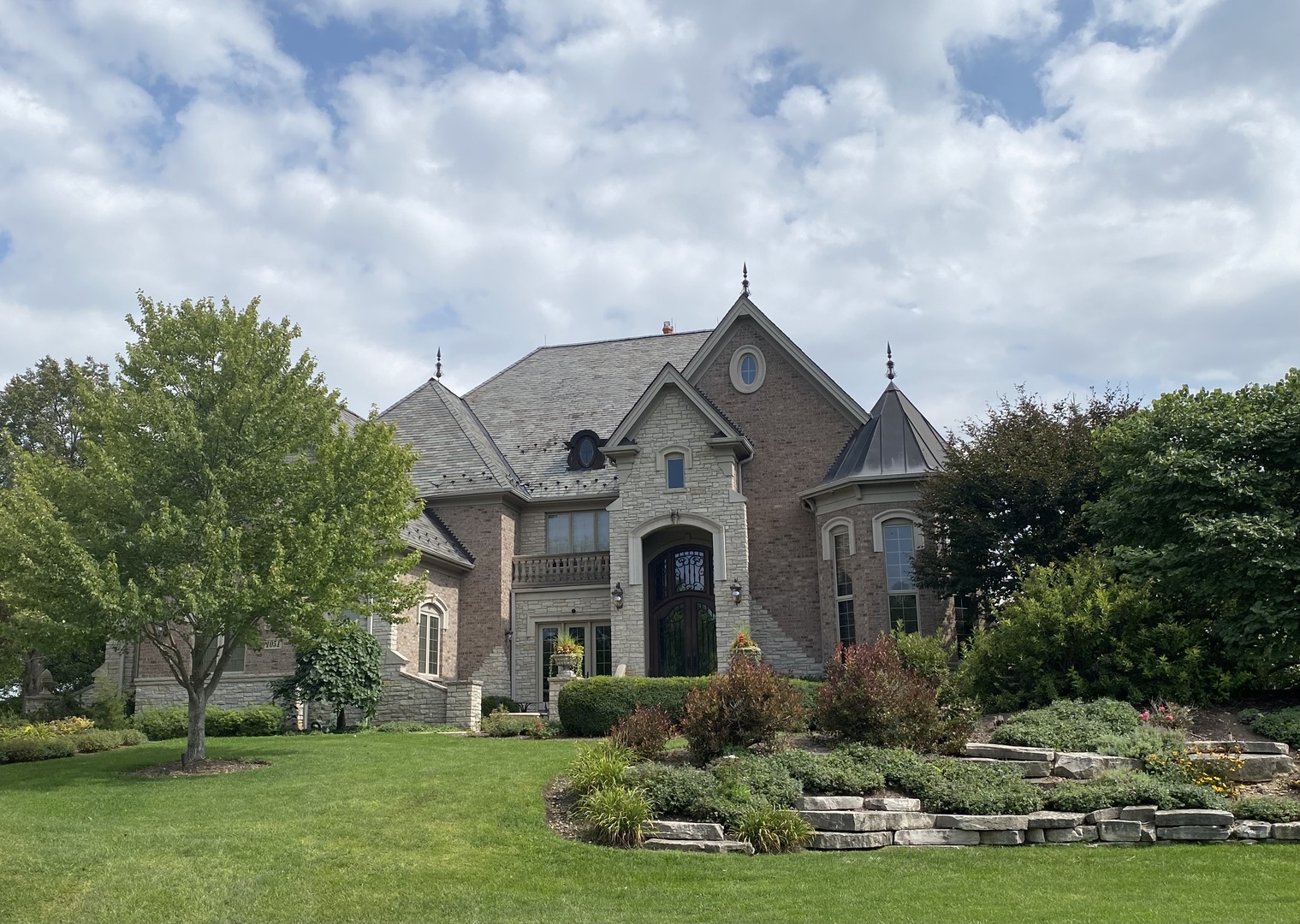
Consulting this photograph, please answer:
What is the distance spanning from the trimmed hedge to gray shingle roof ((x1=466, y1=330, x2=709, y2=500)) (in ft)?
30.2

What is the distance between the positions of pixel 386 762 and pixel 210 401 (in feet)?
20.2

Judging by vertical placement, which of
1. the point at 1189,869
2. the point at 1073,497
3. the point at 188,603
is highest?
the point at 1073,497

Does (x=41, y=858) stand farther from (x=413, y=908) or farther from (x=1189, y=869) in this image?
(x=1189, y=869)

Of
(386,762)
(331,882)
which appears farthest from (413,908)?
(386,762)

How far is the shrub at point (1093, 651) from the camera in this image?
15406 mm

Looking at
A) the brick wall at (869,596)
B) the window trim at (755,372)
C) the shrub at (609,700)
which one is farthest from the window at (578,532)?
the shrub at (609,700)

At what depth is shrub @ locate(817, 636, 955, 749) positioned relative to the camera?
13797mm

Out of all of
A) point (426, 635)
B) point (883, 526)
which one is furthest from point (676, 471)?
point (426, 635)

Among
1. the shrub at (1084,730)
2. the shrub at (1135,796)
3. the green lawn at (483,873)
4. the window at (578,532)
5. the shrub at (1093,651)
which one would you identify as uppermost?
the window at (578,532)

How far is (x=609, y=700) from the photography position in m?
18.6

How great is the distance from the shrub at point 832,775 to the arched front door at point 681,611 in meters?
13.9

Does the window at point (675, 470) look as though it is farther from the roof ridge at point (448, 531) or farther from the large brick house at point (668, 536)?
the roof ridge at point (448, 531)

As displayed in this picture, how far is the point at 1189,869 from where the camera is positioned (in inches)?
380

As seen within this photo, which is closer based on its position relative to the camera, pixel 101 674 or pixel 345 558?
pixel 345 558
